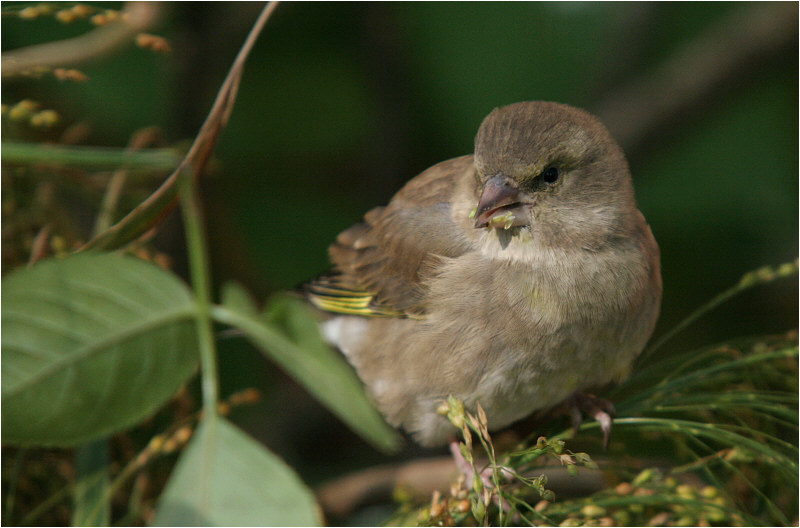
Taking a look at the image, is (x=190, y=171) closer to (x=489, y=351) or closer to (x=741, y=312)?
(x=489, y=351)

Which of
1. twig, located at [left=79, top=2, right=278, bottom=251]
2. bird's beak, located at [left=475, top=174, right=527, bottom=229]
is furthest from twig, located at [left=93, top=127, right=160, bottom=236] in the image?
bird's beak, located at [left=475, top=174, right=527, bottom=229]

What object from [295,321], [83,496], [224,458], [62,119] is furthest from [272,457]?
[62,119]

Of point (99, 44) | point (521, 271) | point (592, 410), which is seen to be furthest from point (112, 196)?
point (592, 410)

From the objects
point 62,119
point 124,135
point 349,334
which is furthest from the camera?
point 124,135

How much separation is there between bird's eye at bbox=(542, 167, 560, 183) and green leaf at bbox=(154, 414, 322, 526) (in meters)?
0.69

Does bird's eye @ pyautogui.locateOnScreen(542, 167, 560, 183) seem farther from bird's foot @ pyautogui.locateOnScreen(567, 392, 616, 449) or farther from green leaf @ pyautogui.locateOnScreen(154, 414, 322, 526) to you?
green leaf @ pyautogui.locateOnScreen(154, 414, 322, 526)

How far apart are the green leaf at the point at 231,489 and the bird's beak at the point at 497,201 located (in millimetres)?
562

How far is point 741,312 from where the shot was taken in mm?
2674

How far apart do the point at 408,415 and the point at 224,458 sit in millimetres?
614

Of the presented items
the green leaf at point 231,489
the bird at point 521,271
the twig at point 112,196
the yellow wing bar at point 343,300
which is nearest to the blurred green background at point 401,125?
the yellow wing bar at point 343,300

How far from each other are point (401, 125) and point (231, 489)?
175 cm

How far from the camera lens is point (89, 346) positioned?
1.13m

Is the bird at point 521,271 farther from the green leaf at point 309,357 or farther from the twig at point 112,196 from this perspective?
the twig at point 112,196

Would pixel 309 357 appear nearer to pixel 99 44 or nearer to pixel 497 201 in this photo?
pixel 497 201
